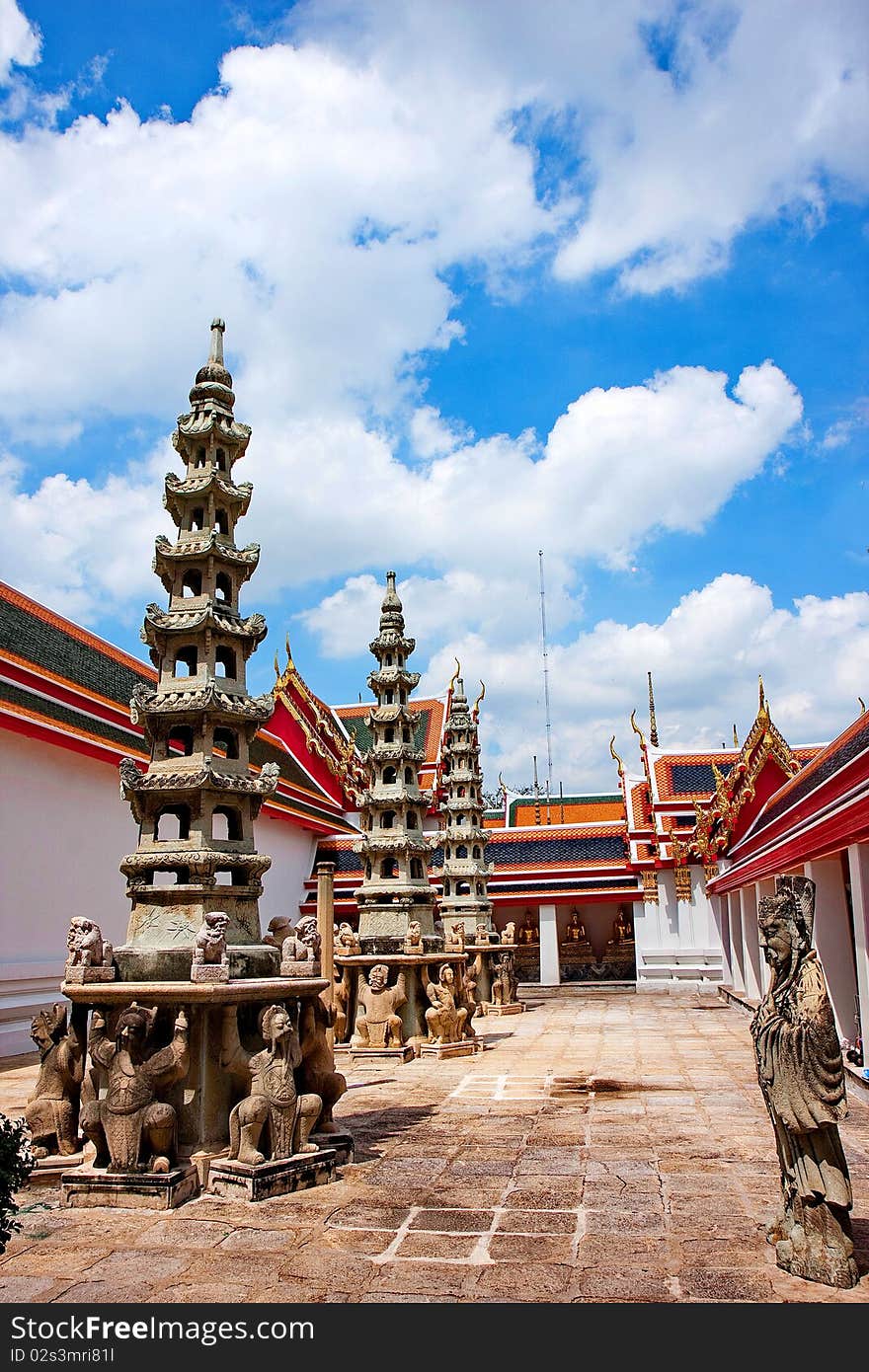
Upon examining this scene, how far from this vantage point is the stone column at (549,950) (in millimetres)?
31156

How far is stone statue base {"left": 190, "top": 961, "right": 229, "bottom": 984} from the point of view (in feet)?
25.0

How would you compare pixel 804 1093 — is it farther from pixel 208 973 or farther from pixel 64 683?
pixel 64 683

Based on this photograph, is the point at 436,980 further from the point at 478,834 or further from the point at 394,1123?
the point at 478,834

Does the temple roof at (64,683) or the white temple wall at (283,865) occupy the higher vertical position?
the temple roof at (64,683)

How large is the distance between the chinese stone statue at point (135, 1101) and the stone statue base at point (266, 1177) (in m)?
0.41

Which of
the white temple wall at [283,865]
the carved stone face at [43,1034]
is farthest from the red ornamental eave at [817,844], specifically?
the white temple wall at [283,865]

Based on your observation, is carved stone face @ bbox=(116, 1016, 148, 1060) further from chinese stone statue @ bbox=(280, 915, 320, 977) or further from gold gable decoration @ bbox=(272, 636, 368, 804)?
gold gable decoration @ bbox=(272, 636, 368, 804)

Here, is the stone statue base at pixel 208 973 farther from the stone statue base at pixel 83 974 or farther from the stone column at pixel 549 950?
the stone column at pixel 549 950

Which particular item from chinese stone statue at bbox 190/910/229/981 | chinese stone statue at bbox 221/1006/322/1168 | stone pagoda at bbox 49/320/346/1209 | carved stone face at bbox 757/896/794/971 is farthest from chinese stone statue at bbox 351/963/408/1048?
carved stone face at bbox 757/896/794/971

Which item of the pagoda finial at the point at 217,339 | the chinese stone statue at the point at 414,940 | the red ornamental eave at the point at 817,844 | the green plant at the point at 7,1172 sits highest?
the pagoda finial at the point at 217,339

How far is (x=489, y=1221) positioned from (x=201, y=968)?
2.73 m

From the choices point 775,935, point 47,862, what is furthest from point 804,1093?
point 47,862
